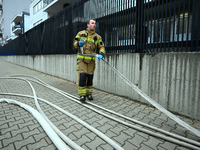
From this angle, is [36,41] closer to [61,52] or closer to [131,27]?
[61,52]

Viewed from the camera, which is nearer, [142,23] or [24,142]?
[24,142]

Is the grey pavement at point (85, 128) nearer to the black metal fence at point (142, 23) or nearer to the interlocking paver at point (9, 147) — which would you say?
the interlocking paver at point (9, 147)

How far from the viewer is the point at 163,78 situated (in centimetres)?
329

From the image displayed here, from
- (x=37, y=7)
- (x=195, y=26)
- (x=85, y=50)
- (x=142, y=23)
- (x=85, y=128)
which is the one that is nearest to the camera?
(x=85, y=128)

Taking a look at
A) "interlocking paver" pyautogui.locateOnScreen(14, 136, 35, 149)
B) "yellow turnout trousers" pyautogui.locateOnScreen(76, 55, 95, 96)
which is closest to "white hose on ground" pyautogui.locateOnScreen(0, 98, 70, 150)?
"interlocking paver" pyautogui.locateOnScreen(14, 136, 35, 149)

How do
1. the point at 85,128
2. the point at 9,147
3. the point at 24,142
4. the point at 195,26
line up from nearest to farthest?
the point at 9,147 → the point at 24,142 → the point at 85,128 → the point at 195,26

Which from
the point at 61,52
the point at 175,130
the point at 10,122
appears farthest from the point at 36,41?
the point at 175,130

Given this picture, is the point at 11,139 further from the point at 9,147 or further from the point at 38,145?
the point at 38,145

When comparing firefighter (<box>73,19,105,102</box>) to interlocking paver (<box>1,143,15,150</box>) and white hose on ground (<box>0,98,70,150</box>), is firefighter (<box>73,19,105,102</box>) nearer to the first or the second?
white hose on ground (<box>0,98,70,150</box>)

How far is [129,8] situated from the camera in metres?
4.29

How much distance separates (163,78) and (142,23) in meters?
1.75

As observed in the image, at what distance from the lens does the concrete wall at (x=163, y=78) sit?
2844 millimetres

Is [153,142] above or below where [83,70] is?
below

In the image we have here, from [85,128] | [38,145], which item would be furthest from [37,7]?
[38,145]
